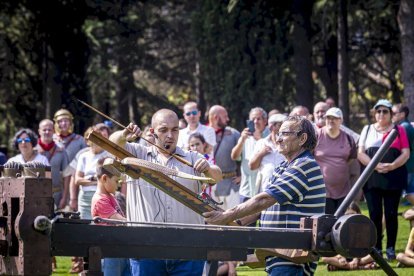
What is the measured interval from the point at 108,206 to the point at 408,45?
13.2 m

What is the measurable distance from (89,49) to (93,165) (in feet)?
51.6

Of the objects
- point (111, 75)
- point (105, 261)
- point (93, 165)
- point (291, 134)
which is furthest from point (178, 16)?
point (291, 134)

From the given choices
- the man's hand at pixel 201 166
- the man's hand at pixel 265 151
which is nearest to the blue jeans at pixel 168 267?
the man's hand at pixel 201 166

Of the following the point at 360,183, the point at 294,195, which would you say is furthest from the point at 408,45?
the point at 360,183

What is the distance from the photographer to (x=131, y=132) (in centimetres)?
868

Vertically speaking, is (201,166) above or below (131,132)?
below

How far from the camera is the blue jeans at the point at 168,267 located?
855 cm

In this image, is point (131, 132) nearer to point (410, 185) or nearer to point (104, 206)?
point (104, 206)

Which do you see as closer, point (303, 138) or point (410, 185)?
point (303, 138)

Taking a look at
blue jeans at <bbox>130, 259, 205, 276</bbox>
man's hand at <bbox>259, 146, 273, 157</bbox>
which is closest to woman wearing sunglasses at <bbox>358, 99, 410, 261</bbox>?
man's hand at <bbox>259, 146, 273, 157</bbox>

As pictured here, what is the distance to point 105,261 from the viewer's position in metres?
10.5

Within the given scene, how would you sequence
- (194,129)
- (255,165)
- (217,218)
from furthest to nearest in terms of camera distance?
1. (194,129)
2. (255,165)
3. (217,218)

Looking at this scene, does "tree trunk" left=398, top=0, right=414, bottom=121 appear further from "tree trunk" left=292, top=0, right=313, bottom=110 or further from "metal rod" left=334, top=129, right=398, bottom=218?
"metal rod" left=334, top=129, right=398, bottom=218

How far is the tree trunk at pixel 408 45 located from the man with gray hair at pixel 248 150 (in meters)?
7.35
